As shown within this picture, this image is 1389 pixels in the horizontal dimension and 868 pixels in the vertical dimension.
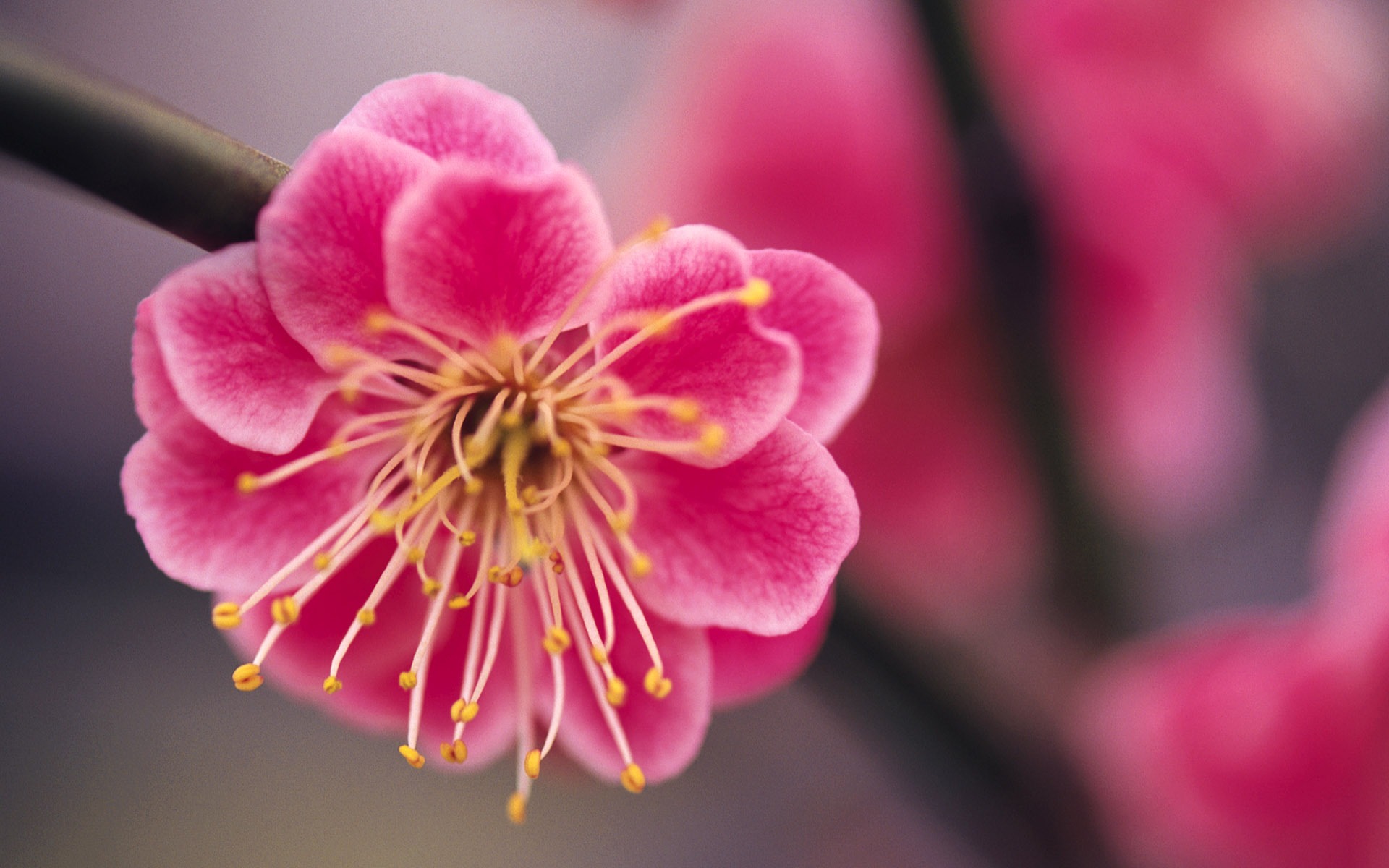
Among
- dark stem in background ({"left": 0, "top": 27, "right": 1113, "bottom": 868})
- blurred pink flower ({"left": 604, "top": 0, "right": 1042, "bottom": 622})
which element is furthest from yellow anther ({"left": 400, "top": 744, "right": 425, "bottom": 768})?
blurred pink flower ({"left": 604, "top": 0, "right": 1042, "bottom": 622})

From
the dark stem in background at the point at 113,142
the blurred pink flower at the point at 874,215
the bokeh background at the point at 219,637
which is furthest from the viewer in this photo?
the bokeh background at the point at 219,637

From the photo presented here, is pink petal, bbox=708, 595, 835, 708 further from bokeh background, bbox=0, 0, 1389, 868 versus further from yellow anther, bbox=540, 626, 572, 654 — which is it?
bokeh background, bbox=0, 0, 1389, 868

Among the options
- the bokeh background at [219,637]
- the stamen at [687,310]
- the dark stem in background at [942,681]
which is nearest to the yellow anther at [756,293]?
the stamen at [687,310]

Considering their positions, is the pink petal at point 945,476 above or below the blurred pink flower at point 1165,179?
below

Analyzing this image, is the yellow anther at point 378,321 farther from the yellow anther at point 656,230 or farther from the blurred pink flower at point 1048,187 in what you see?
the blurred pink flower at point 1048,187

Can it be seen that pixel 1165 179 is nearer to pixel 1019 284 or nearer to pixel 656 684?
pixel 1019 284
